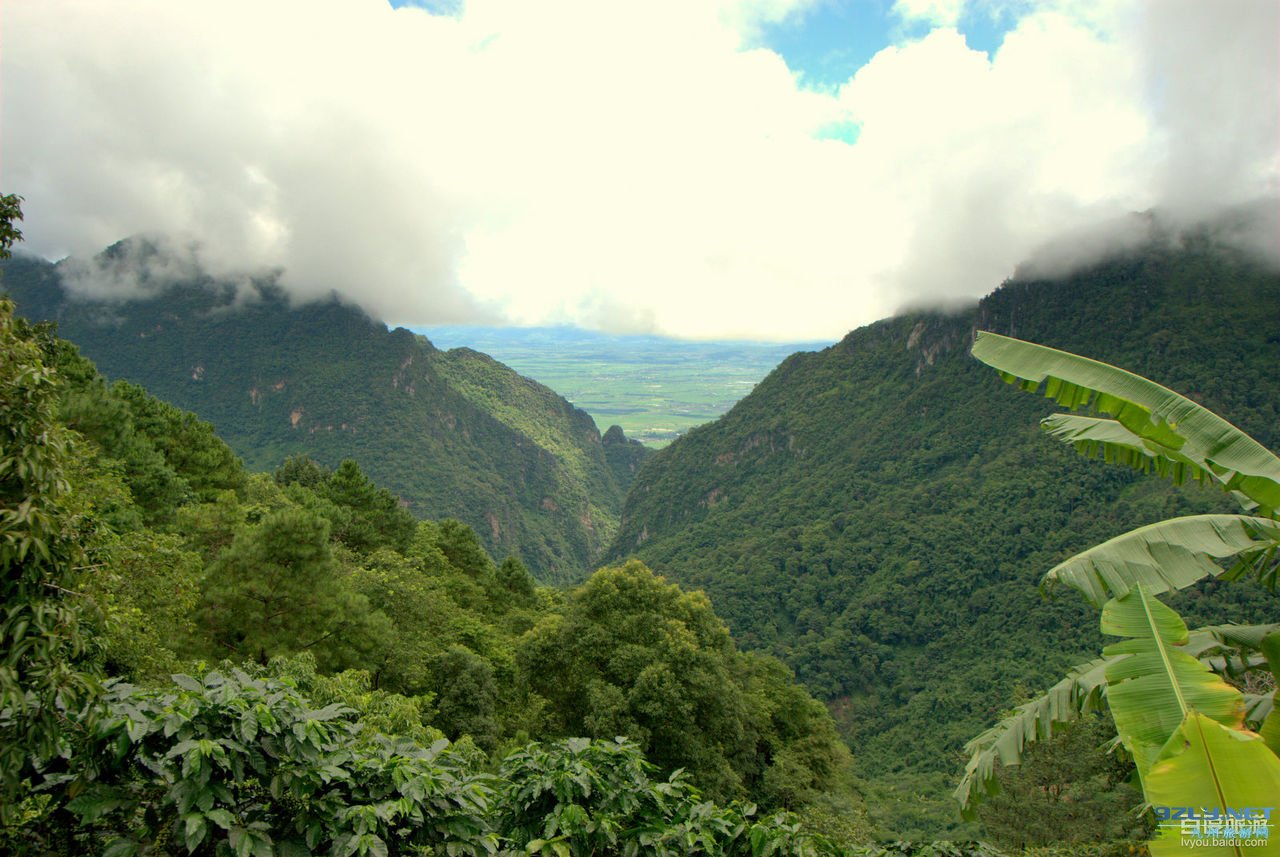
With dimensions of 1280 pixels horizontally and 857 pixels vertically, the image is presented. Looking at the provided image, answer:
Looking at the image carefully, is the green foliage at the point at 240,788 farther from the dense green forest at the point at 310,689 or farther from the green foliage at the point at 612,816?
the green foliage at the point at 612,816

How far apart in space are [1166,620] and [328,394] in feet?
397

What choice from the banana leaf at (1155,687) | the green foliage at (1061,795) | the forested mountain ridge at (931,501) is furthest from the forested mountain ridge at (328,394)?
the banana leaf at (1155,687)

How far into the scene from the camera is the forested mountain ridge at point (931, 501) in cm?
4684

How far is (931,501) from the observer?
241 feet

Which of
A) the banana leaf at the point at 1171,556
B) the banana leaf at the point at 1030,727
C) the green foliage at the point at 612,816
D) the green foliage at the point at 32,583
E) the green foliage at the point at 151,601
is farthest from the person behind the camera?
the green foliage at the point at 151,601

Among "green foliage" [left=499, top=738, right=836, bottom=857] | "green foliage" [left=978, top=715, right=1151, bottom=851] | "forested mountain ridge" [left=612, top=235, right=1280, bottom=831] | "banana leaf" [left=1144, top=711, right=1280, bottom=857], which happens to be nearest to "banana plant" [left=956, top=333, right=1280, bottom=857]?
"banana leaf" [left=1144, top=711, right=1280, bottom=857]

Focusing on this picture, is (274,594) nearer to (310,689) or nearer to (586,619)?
(310,689)

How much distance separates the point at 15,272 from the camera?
118312 millimetres

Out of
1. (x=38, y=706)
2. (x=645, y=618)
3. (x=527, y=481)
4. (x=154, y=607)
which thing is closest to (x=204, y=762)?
(x=38, y=706)

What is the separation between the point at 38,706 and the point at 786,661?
186 ft

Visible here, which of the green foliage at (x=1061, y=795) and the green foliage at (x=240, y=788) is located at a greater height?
the green foliage at (x=240, y=788)

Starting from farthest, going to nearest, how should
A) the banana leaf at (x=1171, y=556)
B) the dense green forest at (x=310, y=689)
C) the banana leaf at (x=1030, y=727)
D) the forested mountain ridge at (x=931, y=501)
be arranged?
the forested mountain ridge at (x=931, y=501) < the banana leaf at (x=1030, y=727) < the banana leaf at (x=1171, y=556) < the dense green forest at (x=310, y=689)

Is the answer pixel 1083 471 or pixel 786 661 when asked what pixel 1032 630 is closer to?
pixel 786 661

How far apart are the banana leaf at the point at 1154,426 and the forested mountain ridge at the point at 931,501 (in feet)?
74.7
